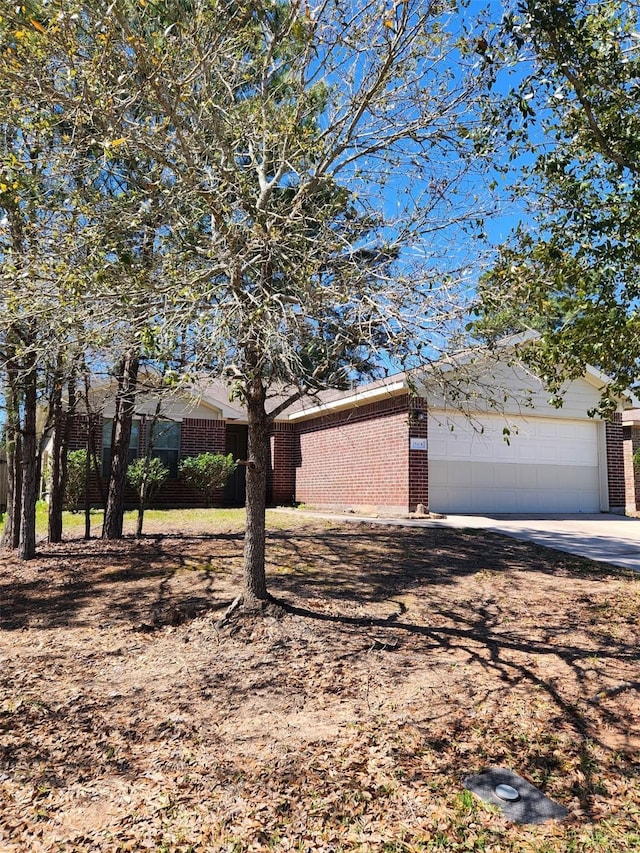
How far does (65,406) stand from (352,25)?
23.8ft

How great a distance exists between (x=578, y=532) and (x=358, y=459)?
552cm

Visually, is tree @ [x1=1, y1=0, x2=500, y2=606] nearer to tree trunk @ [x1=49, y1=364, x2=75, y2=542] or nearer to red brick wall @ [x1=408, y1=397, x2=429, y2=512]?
tree trunk @ [x1=49, y1=364, x2=75, y2=542]

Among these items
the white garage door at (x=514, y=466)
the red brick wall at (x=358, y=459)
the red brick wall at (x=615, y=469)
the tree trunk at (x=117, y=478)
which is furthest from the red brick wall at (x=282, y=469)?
the red brick wall at (x=615, y=469)

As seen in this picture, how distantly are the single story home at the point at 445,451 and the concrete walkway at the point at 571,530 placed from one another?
0.81 meters

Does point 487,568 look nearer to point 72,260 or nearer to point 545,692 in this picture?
point 545,692

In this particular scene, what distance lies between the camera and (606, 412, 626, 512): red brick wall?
596 inches

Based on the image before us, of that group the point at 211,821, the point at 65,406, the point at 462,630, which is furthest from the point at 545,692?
the point at 65,406

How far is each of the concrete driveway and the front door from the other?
7963mm

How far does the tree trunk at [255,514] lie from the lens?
18.1ft

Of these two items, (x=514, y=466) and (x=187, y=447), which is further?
(x=187, y=447)

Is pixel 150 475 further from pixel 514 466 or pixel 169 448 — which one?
pixel 514 466

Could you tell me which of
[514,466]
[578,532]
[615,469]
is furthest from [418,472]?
[615,469]

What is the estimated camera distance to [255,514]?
5535mm

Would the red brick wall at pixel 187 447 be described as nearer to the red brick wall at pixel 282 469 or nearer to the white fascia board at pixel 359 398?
the red brick wall at pixel 282 469
